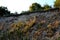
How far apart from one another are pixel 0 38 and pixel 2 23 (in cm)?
1183

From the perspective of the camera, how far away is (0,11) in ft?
130

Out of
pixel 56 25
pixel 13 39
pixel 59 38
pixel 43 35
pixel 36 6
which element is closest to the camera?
pixel 13 39

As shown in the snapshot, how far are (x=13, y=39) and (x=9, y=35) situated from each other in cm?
36

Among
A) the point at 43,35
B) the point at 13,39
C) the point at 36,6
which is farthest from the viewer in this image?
the point at 36,6

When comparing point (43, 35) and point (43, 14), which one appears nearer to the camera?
point (43, 35)

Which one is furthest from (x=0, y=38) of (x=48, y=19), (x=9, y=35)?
(x=48, y=19)

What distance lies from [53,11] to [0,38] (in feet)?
35.8

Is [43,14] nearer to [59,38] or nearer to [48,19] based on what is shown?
[48,19]

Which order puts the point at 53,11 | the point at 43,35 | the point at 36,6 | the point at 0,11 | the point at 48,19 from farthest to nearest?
the point at 36,6
the point at 0,11
the point at 53,11
the point at 48,19
the point at 43,35

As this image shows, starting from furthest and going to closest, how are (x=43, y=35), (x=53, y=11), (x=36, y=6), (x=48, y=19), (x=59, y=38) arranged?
(x=36, y=6) → (x=53, y=11) → (x=48, y=19) → (x=43, y=35) → (x=59, y=38)

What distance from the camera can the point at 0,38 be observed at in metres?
11.2

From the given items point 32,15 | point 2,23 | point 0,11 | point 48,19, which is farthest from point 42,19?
point 0,11

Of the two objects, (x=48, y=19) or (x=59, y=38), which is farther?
(x=48, y=19)

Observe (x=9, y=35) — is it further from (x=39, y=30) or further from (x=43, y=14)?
(x=43, y=14)
